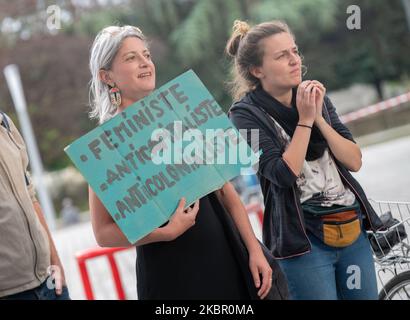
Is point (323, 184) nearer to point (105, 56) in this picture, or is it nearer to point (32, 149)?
point (105, 56)

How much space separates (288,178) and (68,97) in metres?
18.0

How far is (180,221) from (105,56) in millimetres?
534

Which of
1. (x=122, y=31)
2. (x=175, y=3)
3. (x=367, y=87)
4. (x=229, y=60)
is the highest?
(x=175, y=3)

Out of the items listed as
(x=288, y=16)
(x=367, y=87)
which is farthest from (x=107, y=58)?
(x=288, y=16)

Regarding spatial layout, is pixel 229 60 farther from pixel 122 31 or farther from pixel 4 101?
pixel 4 101

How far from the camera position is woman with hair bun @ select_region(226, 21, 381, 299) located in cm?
195

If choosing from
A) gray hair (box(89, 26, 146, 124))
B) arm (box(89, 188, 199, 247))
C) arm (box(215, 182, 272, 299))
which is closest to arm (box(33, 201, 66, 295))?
arm (box(89, 188, 199, 247))

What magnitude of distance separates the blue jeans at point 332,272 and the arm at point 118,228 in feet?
1.36

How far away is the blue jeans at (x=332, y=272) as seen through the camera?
1.95 metres

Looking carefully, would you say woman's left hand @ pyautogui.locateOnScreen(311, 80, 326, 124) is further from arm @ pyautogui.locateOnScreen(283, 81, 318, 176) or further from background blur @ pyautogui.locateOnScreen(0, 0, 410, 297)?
background blur @ pyautogui.locateOnScreen(0, 0, 410, 297)

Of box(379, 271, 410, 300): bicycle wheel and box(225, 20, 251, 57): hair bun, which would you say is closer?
box(225, 20, 251, 57): hair bun

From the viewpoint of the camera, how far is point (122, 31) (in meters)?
1.90

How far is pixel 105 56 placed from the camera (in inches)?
74.6

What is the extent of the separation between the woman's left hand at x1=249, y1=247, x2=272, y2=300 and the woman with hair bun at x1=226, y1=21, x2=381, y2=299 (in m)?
0.18
